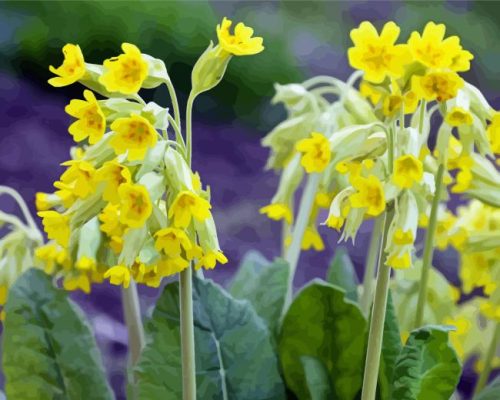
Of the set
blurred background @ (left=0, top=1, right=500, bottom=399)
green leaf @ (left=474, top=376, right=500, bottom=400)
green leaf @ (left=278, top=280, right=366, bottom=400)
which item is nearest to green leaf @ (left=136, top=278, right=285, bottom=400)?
green leaf @ (left=278, top=280, right=366, bottom=400)

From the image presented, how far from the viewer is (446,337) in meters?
0.49

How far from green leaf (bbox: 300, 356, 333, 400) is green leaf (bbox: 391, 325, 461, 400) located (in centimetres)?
5

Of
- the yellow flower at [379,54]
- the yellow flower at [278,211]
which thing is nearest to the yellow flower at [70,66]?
the yellow flower at [379,54]

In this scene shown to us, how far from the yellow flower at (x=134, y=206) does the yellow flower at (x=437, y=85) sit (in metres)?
0.13

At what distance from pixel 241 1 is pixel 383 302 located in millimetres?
1469

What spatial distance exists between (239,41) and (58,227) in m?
0.12

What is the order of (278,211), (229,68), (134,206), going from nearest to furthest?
(134,206), (278,211), (229,68)

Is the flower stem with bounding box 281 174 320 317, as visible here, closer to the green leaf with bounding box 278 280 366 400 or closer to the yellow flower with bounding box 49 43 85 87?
the green leaf with bounding box 278 280 366 400

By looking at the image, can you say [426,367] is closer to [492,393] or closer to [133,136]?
[492,393]

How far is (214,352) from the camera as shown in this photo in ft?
1.77

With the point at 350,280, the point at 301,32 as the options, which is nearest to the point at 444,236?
the point at 350,280

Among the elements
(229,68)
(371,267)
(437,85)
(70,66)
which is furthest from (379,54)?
(229,68)

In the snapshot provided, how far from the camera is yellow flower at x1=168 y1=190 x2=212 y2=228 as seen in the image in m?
0.42

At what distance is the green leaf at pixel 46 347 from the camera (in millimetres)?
559
